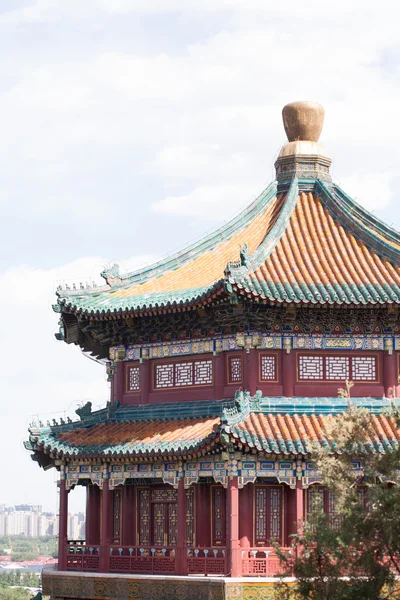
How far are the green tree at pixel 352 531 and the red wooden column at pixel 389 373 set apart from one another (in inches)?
367

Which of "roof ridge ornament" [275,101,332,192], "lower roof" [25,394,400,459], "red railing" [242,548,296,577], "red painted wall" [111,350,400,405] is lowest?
"red railing" [242,548,296,577]

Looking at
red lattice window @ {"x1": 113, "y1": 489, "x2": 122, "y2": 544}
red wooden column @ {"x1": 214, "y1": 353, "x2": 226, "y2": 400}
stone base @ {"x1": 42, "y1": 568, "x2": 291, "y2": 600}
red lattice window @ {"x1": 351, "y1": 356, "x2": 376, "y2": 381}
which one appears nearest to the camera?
stone base @ {"x1": 42, "y1": 568, "x2": 291, "y2": 600}

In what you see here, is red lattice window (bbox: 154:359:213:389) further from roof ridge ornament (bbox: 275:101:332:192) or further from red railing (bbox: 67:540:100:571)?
roof ridge ornament (bbox: 275:101:332:192)

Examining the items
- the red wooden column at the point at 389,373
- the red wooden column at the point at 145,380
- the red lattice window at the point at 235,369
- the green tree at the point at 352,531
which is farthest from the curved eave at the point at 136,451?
the green tree at the point at 352,531

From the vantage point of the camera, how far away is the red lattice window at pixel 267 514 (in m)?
29.2

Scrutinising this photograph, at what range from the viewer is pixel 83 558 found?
100 ft

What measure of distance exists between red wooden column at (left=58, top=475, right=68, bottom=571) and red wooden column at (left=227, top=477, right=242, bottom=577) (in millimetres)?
5404

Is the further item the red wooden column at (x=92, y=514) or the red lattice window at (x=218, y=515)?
the red wooden column at (x=92, y=514)

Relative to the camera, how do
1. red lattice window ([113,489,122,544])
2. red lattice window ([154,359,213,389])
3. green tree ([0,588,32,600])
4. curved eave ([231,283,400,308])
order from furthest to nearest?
green tree ([0,588,32,600]) < red lattice window ([113,489,122,544]) < red lattice window ([154,359,213,389]) < curved eave ([231,283,400,308])

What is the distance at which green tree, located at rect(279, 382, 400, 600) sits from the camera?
2009 centimetres

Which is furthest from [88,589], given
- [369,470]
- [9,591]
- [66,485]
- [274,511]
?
[9,591]

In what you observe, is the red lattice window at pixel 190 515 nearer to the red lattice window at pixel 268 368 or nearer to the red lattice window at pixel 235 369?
the red lattice window at pixel 235 369

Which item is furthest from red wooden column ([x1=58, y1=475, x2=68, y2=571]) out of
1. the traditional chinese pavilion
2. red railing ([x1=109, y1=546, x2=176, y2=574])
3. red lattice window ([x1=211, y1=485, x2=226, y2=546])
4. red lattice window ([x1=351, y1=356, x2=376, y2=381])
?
red lattice window ([x1=351, y1=356, x2=376, y2=381])

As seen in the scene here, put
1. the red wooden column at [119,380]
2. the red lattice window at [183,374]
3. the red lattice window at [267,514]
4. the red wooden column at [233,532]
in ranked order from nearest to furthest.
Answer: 1. the red wooden column at [233,532]
2. the red lattice window at [267,514]
3. the red lattice window at [183,374]
4. the red wooden column at [119,380]
